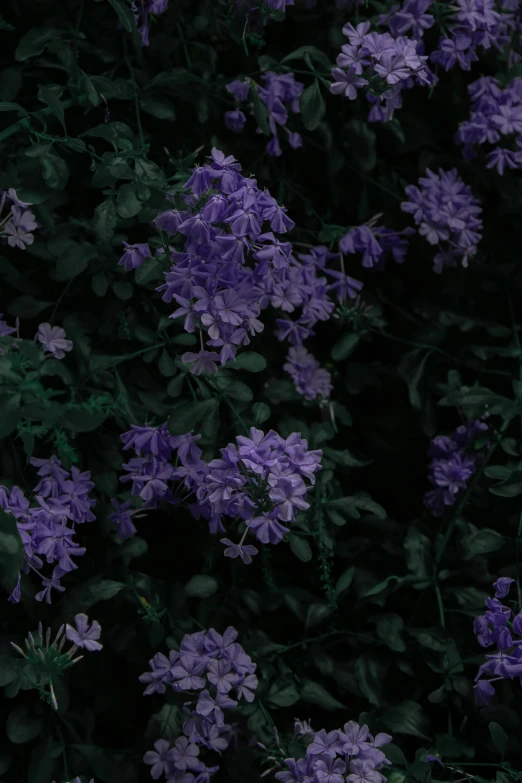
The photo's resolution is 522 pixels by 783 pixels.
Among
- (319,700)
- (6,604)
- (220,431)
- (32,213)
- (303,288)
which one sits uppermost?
(32,213)

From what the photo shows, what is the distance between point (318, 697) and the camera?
157cm

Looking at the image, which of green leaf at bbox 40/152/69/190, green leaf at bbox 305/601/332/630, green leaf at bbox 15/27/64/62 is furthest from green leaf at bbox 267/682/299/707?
green leaf at bbox 15/27/64/62

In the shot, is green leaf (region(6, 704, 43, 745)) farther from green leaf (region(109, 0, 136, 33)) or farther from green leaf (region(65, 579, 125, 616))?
green leaf (region(109, 0, 136, 33))

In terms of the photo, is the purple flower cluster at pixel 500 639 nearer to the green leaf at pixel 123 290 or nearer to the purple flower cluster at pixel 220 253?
the purple flower cluster at pixel 220 253

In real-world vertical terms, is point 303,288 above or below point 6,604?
above

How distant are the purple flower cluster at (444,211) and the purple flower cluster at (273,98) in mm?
264

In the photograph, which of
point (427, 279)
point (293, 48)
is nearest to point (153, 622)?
point (427, 279)

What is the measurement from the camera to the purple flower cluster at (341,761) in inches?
52.7

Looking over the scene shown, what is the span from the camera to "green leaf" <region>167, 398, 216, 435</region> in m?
1.36

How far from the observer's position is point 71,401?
1455 millimetres

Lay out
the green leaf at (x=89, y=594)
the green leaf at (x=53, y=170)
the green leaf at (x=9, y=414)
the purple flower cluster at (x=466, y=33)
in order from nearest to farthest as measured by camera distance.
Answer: the green leaf at (x=9, y=414)
the green leaf at (x=53, y=170)
the green leaf at (x=89, y=594)
the purple flower cluster at (x=466, y=33)

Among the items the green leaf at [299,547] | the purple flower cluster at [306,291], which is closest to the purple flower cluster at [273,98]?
the purple flower cluster at [306,291]

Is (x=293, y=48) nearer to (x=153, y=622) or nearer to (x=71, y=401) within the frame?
(x=71, y=401)

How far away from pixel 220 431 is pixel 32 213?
49 cm
